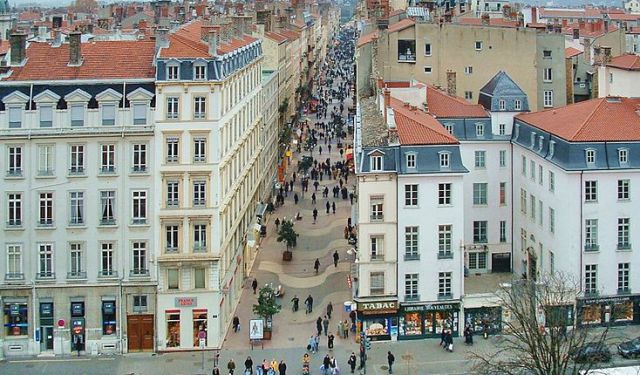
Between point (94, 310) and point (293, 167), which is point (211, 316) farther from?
point (293, 167)

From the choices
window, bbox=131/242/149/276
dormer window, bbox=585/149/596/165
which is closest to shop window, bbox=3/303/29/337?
window, bbox=131/242/149/276

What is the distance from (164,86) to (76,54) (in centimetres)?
515

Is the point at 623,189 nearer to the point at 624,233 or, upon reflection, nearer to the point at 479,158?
the point at 624,233

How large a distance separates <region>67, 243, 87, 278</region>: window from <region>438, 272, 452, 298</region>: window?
18993 millimetres

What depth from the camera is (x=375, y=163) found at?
1892 inches

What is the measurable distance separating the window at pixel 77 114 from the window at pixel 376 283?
17.5 metres

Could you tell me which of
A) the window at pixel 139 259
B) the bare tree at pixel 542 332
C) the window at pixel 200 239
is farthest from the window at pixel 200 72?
the bare tree at pixel 542 332

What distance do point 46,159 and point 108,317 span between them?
8921mm

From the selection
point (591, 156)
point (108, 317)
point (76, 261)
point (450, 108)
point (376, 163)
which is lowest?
point (108, 317)

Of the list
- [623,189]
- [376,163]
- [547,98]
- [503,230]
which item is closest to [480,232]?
[503,230]

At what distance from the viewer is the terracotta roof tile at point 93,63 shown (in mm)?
46469

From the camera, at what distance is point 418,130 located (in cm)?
4938

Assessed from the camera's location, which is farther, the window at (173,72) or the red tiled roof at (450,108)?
the red tiled roof at (450,108)

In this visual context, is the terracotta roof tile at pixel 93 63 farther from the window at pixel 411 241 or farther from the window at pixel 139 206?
the window at pixel 411 241
